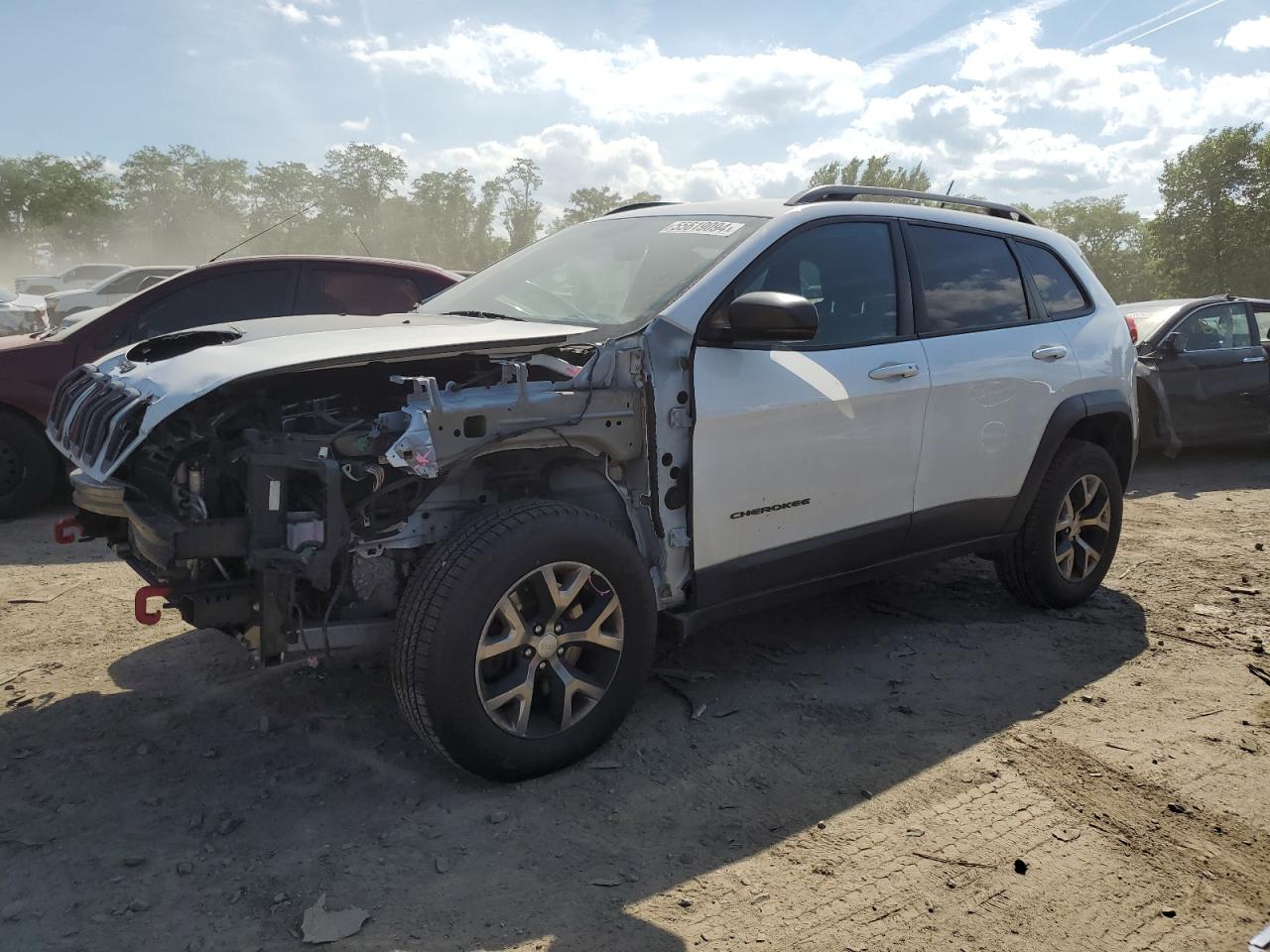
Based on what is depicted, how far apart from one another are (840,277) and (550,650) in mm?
1941

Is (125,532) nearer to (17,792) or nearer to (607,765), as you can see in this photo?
(17,792)

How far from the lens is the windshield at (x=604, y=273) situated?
11.3ft

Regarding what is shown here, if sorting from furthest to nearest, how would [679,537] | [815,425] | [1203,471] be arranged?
[1203,471] → [815,425] → [679,537]

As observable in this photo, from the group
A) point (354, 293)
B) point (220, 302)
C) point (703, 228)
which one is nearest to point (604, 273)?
point (703, 228)

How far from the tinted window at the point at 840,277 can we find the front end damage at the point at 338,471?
0.78 m

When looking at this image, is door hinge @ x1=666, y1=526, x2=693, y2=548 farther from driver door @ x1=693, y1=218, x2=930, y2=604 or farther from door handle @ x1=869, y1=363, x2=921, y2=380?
door handle @ x1=869, y1=363, x2=921, y2=380

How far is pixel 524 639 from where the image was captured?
9.55 ft

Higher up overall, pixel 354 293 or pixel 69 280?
pixel 69 280

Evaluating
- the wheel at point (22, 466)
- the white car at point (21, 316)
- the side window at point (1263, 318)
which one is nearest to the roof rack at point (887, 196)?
the wheel at point (22, 466)

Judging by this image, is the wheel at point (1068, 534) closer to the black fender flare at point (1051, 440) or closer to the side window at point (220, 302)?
the black fender flare at point (1051, 440)

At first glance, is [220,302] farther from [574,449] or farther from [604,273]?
[574,449]

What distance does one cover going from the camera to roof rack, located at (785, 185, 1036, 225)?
3.90 metres

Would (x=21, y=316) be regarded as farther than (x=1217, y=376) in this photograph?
Yes

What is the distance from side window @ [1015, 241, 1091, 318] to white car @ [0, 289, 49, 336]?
66.1ft
